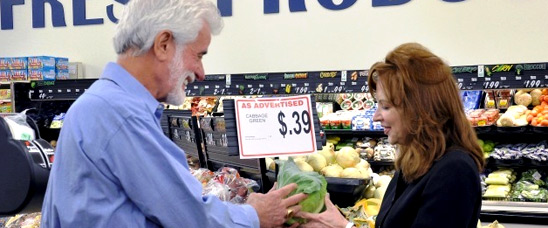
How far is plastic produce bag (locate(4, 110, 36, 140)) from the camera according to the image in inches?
55.0

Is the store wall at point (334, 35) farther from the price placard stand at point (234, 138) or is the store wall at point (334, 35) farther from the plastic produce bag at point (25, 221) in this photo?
the plastic produce bag at point (25, 221)

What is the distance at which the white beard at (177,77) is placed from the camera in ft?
5.49

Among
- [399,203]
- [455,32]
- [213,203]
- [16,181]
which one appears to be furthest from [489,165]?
[16,181]

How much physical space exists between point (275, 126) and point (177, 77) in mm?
1320

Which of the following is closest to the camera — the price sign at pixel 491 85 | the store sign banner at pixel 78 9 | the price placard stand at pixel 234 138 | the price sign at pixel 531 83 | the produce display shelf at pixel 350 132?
the price placard stand at pixel 234 138

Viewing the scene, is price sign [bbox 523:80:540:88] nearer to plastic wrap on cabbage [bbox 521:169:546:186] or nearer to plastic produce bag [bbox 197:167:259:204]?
plastic wrap on cabbage [bbox 521:169:546:186]

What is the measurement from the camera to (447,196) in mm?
1916

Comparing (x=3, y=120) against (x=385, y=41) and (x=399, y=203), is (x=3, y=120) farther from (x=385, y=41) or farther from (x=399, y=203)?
(x=385, y=41)

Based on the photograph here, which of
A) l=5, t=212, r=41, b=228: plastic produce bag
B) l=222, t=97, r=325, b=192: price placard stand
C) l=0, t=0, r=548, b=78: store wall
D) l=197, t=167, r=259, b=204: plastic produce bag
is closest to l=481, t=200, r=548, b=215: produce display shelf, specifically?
l=0, t=0, r=548, b=78: store wall

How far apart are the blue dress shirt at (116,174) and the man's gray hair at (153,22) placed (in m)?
0.15

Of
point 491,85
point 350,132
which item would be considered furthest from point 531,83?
point 350,132

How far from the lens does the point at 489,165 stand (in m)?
5.62

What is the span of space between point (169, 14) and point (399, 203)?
1024 millimetres

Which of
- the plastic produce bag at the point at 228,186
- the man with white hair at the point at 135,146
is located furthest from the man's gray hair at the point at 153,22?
the plastic produce bag at the point at 228,186
